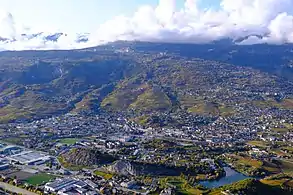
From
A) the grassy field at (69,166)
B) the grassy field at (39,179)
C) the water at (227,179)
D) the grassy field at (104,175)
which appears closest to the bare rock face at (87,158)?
the grassy field at (69,166)

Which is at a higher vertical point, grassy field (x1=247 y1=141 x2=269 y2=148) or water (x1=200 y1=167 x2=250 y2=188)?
water (x1=200 y1=167 x2=250 y2=188)

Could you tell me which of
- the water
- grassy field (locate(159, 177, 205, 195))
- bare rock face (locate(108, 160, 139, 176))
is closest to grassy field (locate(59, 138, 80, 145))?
bare rock face (locate(108, 160, 139, 176))

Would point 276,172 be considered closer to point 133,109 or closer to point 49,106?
point 133,109

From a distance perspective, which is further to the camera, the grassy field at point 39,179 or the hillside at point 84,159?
the hillside at point 84,159

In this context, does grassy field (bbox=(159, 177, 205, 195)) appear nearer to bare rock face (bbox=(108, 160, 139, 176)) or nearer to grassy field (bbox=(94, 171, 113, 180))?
bare rock face (bbox=(108, 160, 139, 176))

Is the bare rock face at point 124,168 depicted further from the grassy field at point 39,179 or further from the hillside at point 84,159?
the grassy field at point 39,179

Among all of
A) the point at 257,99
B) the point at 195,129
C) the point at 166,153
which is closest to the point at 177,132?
the point at 195,129
